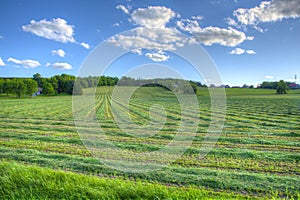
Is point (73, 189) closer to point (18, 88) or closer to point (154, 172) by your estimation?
point (154, 172)

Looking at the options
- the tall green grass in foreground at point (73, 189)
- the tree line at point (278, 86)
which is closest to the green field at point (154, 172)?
the tall green grass in foreground at point (73, 189)

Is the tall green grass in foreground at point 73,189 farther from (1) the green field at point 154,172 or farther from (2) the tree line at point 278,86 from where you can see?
(2) the tree line at point 278,86

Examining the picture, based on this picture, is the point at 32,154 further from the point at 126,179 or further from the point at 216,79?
the point at 216,79

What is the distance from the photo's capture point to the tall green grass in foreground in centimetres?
366

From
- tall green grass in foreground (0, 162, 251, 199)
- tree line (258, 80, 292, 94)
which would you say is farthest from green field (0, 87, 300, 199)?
tree line (258, 80, 292, 94)

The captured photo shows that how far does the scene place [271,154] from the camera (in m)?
6.83

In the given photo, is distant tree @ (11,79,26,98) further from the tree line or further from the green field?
the tree line

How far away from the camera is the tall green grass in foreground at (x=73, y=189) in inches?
144

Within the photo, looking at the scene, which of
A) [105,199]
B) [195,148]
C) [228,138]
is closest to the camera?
[105,199]

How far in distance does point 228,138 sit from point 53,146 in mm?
7544

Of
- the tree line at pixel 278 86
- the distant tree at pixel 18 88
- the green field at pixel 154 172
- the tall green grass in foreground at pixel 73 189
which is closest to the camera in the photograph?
the tall green grass in foreground at pixel 73 189

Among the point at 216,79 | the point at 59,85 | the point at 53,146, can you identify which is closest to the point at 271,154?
the point at 216,79

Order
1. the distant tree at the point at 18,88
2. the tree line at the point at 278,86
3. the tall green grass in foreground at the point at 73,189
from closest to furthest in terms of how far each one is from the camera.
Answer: the tall green grass in foreground at the point at 73,189 < the distant tree at the point at 18,88 < the tree line at the point at 278,86

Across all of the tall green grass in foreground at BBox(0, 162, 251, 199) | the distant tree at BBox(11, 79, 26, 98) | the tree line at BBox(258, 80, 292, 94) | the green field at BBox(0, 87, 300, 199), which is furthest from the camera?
the tree line at BBox(258, 80, 292, 94)
